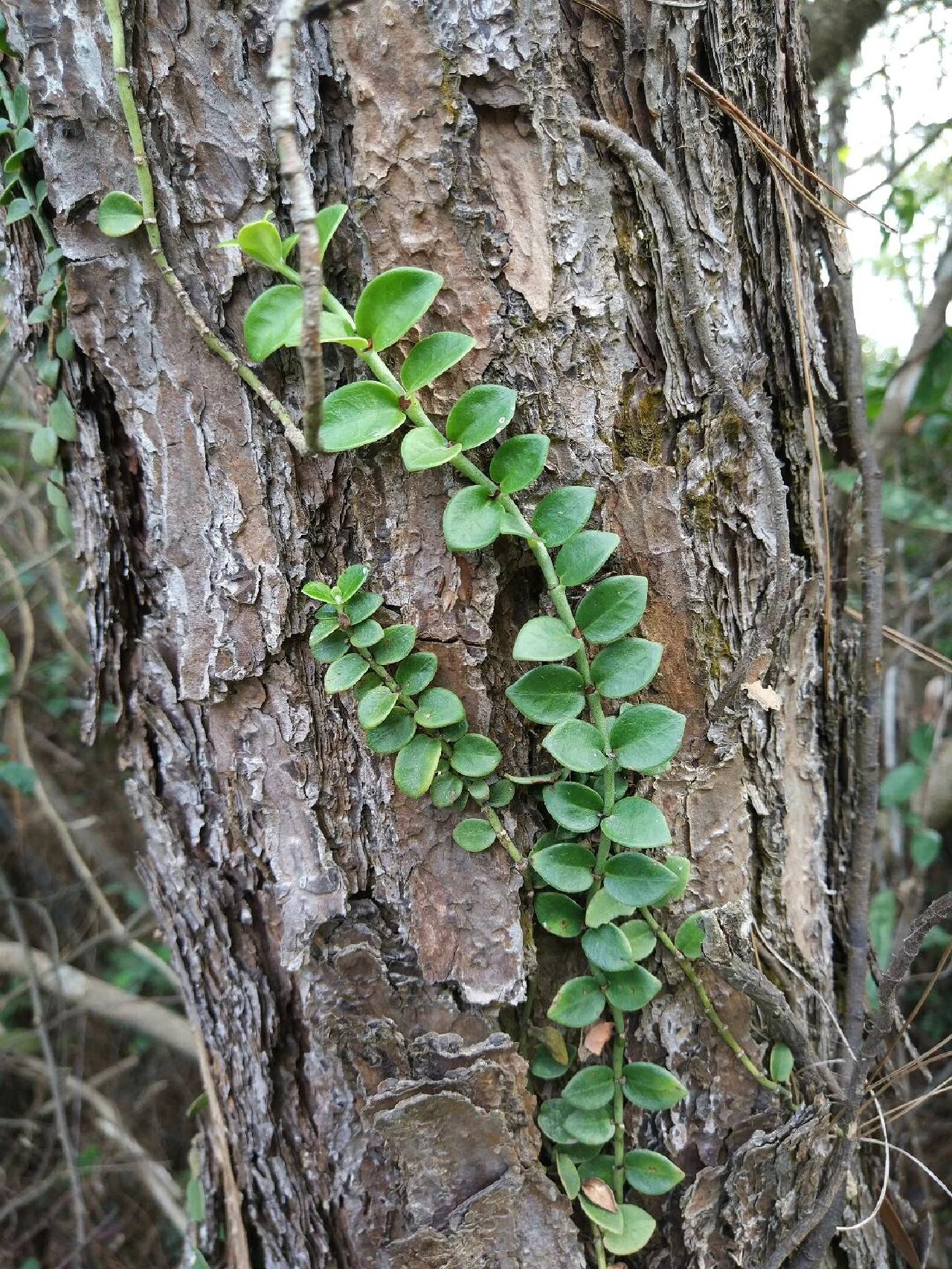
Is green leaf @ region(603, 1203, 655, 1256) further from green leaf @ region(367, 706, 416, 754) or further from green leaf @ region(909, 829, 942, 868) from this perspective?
green leaf @ region(909, 829, 942, 868)

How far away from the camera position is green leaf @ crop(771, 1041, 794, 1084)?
0.65m

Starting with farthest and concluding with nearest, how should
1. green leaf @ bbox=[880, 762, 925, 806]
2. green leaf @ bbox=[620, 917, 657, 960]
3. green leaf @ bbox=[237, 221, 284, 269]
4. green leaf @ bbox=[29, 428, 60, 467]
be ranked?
green leaf @ bbox=[880, 762, 925, 806] → green leaf @ bbox=[29, 428, 60, 467] → green leaf @ bbox=[620, 917, 657, 960] → green leaf @ bbox=[237, 221, 284, 269]

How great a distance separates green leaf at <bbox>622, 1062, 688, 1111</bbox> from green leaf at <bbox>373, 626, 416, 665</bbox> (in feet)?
1.21

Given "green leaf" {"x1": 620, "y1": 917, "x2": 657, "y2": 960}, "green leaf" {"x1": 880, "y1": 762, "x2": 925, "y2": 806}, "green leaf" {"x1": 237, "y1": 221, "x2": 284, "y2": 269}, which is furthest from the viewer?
"green leaf" {"x1": 880, "y1": 762, "x2": 925, "y2": 806}

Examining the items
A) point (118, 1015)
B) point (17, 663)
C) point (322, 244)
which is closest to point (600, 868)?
point (322, 244)

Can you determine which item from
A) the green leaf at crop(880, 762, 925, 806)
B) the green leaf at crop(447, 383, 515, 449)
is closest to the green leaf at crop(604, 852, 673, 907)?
the green leaf at crop(447, 383, 515, 449)

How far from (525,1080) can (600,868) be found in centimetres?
18

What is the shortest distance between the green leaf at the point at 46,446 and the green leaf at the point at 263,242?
30 centimetres

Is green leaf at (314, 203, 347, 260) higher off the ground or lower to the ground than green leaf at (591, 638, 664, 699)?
higher

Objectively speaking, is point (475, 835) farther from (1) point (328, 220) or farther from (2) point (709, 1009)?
(1) point (328, 220)

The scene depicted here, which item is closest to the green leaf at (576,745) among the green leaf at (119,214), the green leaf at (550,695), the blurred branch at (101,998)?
the green leaf at (550,695)

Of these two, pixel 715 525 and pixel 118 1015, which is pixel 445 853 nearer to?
pixel 715 525

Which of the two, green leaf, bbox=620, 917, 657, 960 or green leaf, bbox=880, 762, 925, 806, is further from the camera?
green leaf, bbox=880, 762, 925, 806

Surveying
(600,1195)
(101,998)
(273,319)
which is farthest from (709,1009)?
(101,998)
